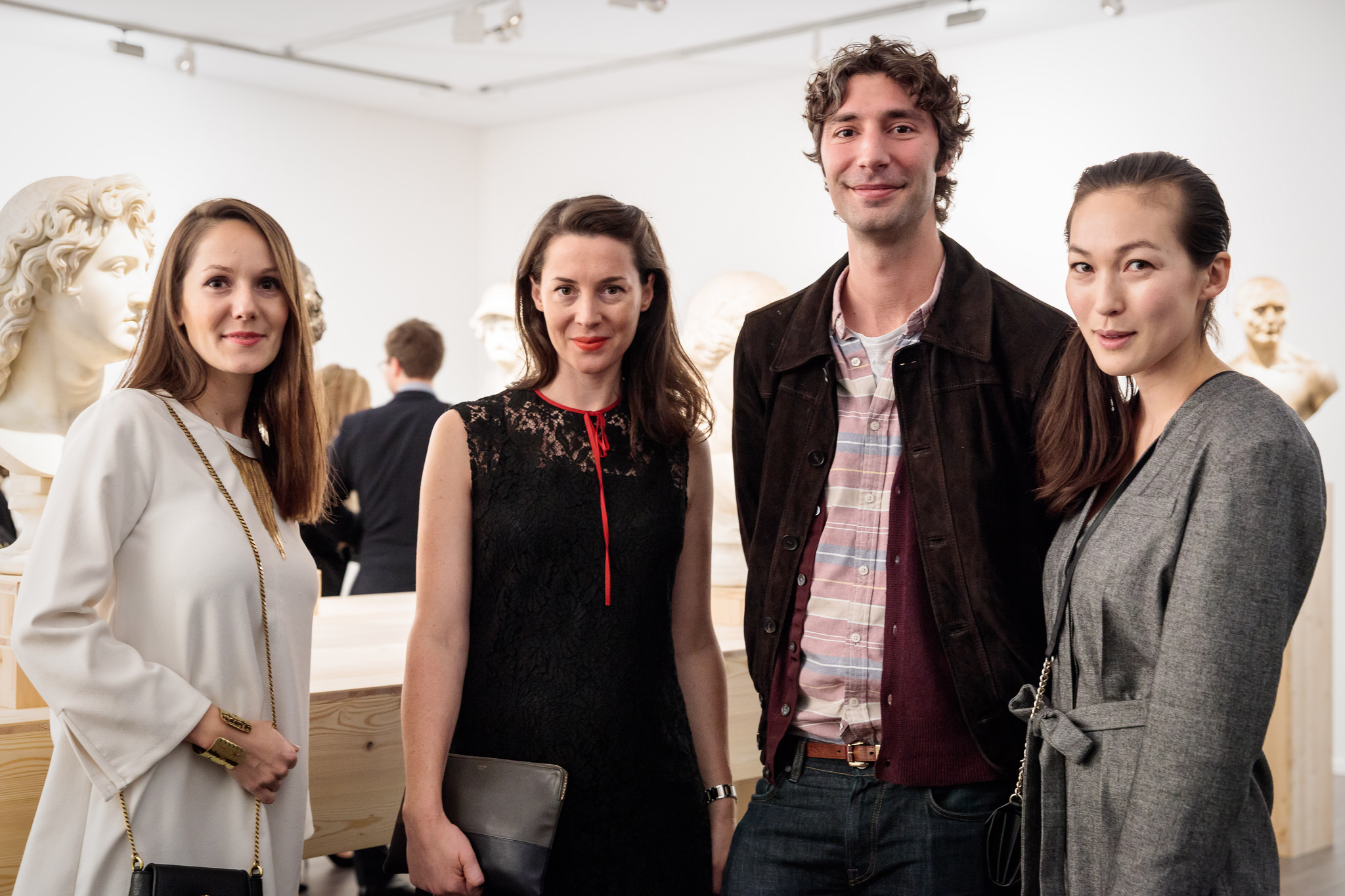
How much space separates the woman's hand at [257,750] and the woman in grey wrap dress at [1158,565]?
1.06m

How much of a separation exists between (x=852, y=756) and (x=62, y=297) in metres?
1.78

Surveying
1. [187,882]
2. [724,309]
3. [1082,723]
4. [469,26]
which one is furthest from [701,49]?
[187,882]

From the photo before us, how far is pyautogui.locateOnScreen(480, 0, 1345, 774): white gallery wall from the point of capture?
6.16 meters

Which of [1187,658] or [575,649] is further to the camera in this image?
[575,649]

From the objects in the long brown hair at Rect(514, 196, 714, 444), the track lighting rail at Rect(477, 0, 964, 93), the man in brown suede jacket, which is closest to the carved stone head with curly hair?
the long brown hair at Rect(514, 196, 714, 444)

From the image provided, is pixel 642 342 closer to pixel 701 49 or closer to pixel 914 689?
pixel 914 689

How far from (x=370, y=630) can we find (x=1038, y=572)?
212 centimetres

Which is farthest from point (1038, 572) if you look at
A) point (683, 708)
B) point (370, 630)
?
point (370, 630)

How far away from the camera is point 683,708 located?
6.56 feet

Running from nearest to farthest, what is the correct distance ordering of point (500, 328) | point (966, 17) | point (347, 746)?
point (347, 746), point (500, 328), point (966, 17)

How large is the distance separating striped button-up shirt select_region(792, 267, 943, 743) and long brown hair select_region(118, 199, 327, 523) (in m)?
0.84

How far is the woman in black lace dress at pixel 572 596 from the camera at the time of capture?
6.04 feet

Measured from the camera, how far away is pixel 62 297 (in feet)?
8.00

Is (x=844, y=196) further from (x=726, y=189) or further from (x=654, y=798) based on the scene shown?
(x=726, y=189)
